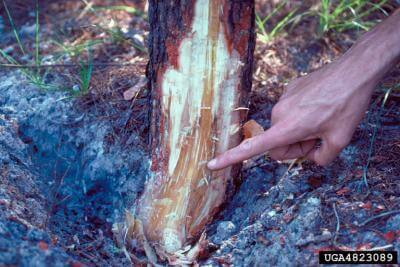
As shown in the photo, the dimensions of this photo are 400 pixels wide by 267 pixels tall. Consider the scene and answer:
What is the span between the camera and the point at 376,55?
4.86ft

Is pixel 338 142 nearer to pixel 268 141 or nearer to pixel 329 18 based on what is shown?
pixel 268 141

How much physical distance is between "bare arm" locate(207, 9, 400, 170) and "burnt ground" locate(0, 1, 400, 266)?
0.21 meters

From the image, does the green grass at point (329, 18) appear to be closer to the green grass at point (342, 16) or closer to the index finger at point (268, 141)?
the green grass at point (342, 16)

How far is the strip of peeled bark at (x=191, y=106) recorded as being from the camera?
5.11ft

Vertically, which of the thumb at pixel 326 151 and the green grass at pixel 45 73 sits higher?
the green grass at pixel 45 73

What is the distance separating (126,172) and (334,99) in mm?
827

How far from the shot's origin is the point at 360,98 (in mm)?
1462

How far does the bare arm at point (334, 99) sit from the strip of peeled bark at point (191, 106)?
0.56ft

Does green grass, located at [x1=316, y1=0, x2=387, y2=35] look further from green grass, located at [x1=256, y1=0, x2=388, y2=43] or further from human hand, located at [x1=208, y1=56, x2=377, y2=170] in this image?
human hand, located at [x1=208, y1=56, x2=377, y2=170]

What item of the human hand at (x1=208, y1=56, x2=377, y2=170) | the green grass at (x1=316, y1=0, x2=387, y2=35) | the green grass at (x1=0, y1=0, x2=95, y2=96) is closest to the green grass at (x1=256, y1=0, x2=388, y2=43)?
the green grass at (x1=316, y1=0, x2=387, y2=35)

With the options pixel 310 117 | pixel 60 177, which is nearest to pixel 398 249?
pixel 310 117

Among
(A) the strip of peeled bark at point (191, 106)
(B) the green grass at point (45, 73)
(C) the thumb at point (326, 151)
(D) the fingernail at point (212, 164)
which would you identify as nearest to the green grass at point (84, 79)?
(B) the green grass at point (45, 73)

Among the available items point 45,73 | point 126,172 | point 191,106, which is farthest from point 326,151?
point 45,73

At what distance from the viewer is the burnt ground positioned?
1.49 m
